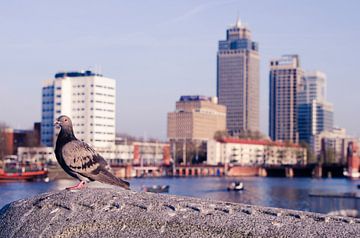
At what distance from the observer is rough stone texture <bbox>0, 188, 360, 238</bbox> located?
401 inches

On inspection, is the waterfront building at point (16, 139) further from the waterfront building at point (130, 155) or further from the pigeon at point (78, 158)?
the pigeon at point (78, 158)

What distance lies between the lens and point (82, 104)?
596ft

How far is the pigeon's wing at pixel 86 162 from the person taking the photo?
12.6 meters

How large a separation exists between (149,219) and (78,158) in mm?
2354

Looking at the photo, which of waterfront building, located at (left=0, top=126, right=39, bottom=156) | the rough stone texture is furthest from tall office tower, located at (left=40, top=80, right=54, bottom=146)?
the rough stone texture

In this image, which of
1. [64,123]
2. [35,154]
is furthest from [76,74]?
[64,123]

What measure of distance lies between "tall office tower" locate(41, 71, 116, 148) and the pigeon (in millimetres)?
167230

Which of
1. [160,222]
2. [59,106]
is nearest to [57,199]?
[160,222]

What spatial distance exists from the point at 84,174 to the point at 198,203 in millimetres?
2357

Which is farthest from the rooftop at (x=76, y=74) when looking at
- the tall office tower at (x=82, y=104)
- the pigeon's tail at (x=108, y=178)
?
the pigeon's tail at (x=108, y=178)

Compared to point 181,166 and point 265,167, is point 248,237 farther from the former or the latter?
point 265,167

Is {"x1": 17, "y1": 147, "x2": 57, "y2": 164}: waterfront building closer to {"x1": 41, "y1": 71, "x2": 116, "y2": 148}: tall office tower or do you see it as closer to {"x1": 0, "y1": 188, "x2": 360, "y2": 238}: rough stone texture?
{"x1": 41, "y1": 71, "x2": 116, "y2": 148}: tall office tower

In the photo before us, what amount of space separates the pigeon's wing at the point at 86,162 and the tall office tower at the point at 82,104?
167m

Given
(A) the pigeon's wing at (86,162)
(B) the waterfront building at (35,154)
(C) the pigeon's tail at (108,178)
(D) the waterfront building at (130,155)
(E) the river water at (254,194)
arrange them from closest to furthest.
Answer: (A) the pigeon's wing at (86,162), (C) the pigeon's tail at (108,178), (E) the river water at (254,194), (B) the waterfront building at (35,154), (D) the waterfront building at (130,155)
